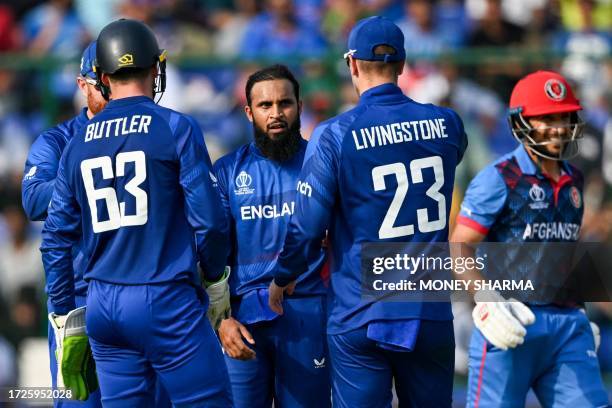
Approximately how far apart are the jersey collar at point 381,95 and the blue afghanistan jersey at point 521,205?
87 centimetres

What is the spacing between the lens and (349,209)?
5.56 metres

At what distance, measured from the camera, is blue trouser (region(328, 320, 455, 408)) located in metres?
5.54

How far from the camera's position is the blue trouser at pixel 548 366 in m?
6.02

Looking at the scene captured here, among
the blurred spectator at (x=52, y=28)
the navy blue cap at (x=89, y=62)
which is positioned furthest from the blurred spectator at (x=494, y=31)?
the navy blue cap at (x=89, y=62)

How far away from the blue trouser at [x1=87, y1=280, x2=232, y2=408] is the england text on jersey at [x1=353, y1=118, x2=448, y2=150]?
1120mm

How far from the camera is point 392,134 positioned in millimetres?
5531

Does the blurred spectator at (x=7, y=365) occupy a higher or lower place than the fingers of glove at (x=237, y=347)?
lower

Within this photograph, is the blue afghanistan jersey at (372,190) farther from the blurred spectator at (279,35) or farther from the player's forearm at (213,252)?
the blurred spectator at (279,35)

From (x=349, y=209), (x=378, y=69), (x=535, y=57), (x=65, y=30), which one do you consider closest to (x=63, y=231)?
(x=349, y=209)

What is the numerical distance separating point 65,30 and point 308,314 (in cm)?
665

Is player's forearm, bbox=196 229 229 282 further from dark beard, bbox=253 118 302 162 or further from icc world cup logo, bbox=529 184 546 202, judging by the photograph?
icc world cup logo, bbox=529 184 546 202

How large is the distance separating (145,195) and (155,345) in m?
0.71

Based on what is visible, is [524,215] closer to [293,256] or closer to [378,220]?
[378,220]

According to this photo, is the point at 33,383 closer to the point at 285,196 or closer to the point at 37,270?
the point at 37,270
